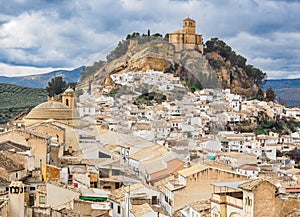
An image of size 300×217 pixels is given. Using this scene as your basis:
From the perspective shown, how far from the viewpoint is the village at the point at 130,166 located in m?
14.5

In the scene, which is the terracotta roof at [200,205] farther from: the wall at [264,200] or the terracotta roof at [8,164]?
the terracotta roof at [8,164]

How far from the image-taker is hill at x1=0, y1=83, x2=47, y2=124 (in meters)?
61.1

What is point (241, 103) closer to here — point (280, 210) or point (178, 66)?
point (178, 66)

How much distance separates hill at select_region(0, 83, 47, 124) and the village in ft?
104

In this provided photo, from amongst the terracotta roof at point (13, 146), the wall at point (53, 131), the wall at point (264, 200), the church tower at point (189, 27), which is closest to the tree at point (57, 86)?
the church tower at point (189, 27)

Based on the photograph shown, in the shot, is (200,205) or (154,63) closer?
(200,205)

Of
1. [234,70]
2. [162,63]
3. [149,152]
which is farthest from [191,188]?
[234,70]

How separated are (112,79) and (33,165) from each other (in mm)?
6330

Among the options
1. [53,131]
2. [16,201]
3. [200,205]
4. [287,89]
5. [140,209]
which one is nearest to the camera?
[16,201]

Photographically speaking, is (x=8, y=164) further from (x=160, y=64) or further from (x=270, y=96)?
(x=270, y=96)

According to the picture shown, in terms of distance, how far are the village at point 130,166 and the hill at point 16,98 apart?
3177 cm

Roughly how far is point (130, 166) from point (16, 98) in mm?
54263

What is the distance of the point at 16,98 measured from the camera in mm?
72562

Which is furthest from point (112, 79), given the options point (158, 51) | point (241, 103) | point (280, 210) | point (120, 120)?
point (241, 103)
